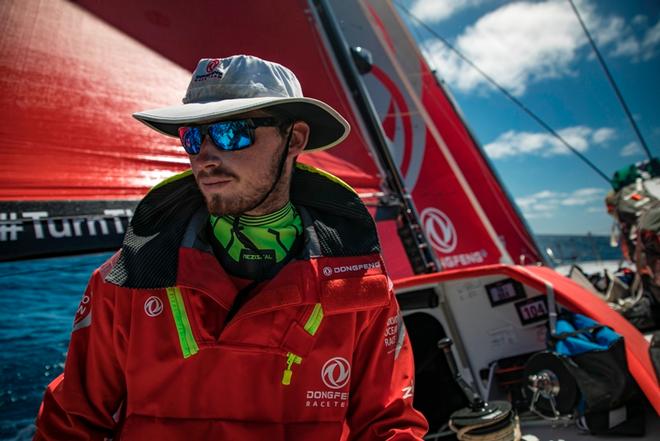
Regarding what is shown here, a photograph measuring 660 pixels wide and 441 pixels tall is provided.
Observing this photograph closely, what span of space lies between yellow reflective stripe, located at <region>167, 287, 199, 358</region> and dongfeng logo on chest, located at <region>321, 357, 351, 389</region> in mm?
363

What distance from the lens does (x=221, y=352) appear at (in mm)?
1114

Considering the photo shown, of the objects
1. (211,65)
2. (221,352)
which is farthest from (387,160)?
(221,352)

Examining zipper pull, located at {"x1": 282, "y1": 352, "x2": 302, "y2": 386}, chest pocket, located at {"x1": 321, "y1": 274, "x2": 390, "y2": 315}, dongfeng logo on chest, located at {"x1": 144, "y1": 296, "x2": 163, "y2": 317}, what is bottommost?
zipper pull, located at {"x1": 282, "y1": 352, "x2": 302, "y2": 386}

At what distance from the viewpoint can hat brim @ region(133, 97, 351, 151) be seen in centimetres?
108

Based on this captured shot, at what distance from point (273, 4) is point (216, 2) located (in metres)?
Answer: 0.62

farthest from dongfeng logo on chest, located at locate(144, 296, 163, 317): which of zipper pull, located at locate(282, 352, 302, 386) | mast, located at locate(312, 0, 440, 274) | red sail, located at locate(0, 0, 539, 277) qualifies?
mast, located at locate(312, 0, 440, 274)

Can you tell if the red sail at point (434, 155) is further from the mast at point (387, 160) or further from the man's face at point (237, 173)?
the man's face at point (237, 173)

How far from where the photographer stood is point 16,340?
2223mm

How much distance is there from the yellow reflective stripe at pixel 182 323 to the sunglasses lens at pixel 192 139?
405 mm

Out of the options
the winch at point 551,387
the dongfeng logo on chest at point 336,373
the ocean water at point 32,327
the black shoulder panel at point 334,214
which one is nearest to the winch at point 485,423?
the winch at point 551,387

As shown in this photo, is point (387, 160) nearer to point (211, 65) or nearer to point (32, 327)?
point (211, 65)

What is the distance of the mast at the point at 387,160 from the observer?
343 centimetres

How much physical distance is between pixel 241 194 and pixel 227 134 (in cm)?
17

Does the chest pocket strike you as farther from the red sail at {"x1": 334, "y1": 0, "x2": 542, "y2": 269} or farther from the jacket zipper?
the red sail at {"x1": 334, "y1": 0, "x2": 542, "y2": 269}
